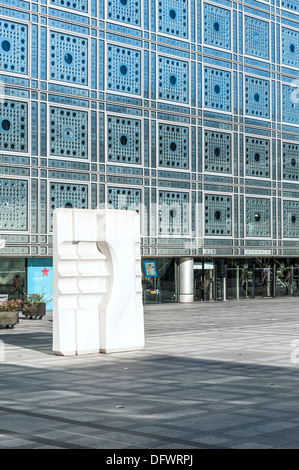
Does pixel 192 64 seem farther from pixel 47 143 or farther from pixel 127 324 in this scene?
pixel 127 324

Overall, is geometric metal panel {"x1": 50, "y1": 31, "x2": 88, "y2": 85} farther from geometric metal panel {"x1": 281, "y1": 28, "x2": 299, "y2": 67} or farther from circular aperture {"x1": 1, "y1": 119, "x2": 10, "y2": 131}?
geometric metal panel {"x1": 281, "y1": 28, "x2": 299, "y2": 67}

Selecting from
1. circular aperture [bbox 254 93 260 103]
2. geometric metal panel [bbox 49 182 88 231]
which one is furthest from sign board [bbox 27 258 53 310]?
circular aperture [bbox 254 93 260 103]

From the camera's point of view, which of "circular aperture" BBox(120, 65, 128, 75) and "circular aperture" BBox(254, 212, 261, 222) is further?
"circular aperture" BBox(254, 212, 261, 222)

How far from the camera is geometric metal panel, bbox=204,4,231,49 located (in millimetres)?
46500

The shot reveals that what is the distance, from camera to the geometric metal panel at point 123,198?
1598 inches

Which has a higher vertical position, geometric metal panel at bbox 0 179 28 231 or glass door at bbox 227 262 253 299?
geometric metal panel at bbox 0 179 28 231

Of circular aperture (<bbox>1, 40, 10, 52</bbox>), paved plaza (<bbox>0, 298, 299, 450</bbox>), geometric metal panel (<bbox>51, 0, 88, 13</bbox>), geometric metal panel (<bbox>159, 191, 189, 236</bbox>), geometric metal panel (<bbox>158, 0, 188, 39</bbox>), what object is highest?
geometric metal panel (<bbox>158, 0, 188, 39</bbox>)

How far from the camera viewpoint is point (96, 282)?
1905cm

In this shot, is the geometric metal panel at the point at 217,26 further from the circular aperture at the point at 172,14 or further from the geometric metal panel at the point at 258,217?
the geometric metal panel at the point at 258,217

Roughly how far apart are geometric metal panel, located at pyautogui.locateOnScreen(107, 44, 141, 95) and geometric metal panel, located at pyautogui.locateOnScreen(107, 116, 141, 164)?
170 centimetres

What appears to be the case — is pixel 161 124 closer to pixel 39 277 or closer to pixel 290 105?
pixel 39 277

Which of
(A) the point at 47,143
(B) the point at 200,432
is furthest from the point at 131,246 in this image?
(A) the point at 47,143

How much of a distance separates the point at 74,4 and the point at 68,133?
677cm

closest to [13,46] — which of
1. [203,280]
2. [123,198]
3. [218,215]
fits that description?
[123,198]
